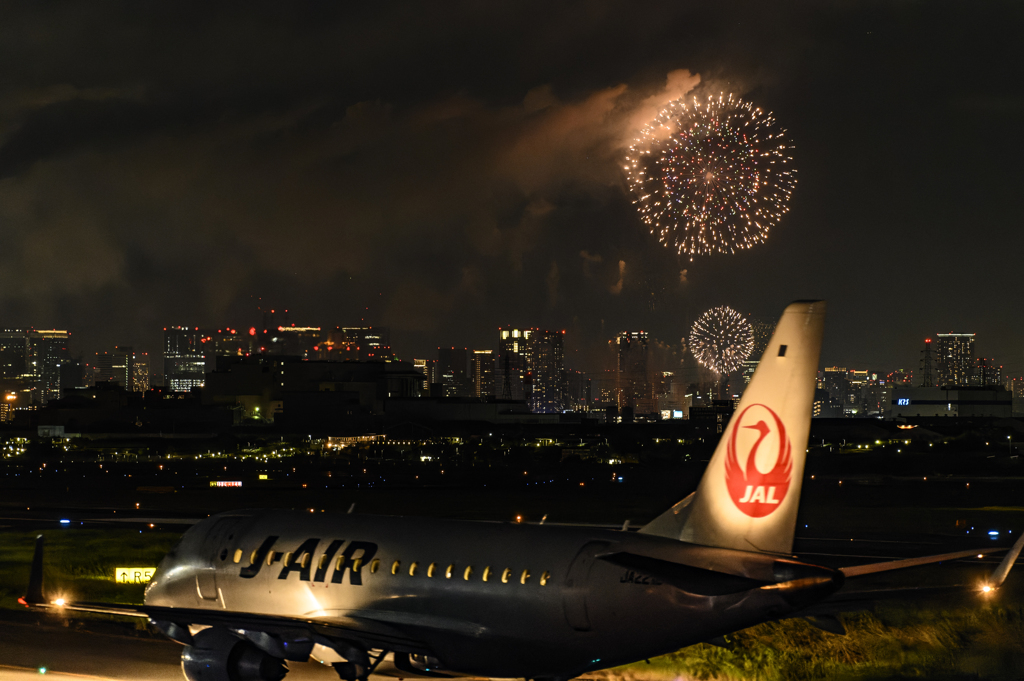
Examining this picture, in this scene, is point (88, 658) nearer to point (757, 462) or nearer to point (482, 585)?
point (482, 585)

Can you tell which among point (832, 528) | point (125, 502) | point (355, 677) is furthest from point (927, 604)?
point (125, 502)

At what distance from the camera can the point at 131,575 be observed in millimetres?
43000

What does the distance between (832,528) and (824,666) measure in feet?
119

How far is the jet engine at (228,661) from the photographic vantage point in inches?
832

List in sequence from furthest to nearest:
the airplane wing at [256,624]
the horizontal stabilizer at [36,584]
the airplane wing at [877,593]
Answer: the horizontal stabilizer at [36,584] → the airplane wing at [256,624] → the airplane wing at [877,593]

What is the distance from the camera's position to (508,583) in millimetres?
21906

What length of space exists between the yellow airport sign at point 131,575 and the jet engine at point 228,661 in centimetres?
2313

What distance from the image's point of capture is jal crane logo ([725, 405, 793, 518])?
20.1 meters

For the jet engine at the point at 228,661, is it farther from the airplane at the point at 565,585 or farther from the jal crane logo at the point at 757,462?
the jal crane logo at the point at 757,462

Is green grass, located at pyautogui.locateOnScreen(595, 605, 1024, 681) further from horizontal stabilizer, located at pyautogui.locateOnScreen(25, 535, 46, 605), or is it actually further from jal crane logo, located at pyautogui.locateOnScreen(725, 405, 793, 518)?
horizontal stabilizer, located at pyautogui.locateOnScreen(25, 535, 46, 605)

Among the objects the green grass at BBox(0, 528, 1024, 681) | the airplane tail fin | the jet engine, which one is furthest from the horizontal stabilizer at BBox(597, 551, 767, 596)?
the green grass at BBox(0, 528, 1024, 681)

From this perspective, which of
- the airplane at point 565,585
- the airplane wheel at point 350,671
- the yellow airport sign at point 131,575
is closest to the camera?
the airplane at point 565,585

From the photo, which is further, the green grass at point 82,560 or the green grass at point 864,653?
the green grass at point 82,560

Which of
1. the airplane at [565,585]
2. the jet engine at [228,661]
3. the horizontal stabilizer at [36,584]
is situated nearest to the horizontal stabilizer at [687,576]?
the airplane at [565,585]
